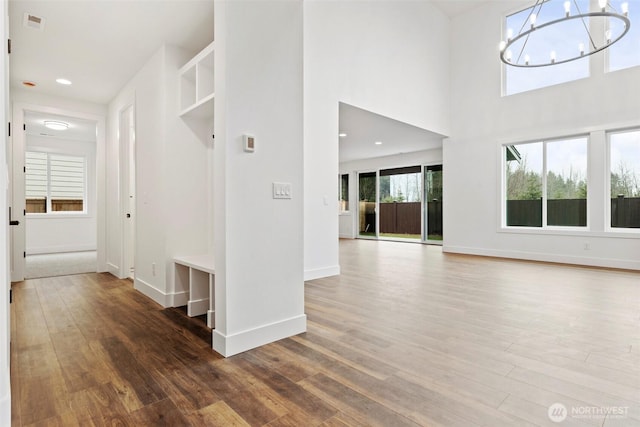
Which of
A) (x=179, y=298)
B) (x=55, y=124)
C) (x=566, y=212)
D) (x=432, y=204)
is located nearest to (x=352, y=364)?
(x=179, y=298)

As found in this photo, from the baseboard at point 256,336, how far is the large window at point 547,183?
5613 mm

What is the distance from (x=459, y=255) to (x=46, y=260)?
321 inches

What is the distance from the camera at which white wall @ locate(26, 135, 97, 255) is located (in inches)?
288

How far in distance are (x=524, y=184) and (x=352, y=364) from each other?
592 cm

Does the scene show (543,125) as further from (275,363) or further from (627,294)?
(275,363)

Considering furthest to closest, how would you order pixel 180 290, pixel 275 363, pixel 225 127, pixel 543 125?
pixel 543 125
pixel 180 290
pixel 225 127
pixel 275 363

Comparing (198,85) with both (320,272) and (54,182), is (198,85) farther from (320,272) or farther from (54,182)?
(54,182)

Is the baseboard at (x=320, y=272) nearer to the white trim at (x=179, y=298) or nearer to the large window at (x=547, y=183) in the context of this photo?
the white trim at (x=179, y=298)

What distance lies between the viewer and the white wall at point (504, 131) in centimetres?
528

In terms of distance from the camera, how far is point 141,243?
380cm

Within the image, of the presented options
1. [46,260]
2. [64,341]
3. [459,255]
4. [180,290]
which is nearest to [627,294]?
[459,255]

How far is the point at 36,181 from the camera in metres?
7.62

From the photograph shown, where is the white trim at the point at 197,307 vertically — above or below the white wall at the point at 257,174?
below

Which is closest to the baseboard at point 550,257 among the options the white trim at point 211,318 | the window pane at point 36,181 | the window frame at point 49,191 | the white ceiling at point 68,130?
the white trim at point 211,318
